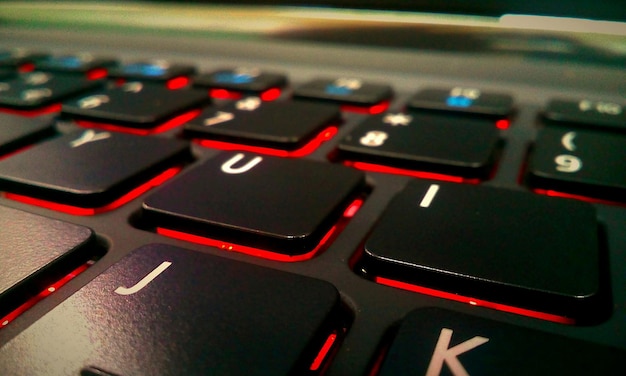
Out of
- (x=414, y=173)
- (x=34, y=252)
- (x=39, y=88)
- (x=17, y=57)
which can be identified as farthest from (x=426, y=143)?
Answer: (x=17, y=57)

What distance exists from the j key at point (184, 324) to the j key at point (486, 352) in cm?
3

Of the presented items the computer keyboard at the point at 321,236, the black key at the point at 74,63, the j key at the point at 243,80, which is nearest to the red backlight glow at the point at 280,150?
the computer keyboard at the point at 321,236

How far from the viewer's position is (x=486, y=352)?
0.19 metres

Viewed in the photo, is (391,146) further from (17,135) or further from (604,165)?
(17,135)

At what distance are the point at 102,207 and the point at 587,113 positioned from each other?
0.35m

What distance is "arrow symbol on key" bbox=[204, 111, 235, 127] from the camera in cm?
41

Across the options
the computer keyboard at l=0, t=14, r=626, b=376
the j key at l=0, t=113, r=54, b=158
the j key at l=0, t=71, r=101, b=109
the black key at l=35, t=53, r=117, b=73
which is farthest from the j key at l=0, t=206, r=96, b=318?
the black key at l=35, t=53, r=117, b=73

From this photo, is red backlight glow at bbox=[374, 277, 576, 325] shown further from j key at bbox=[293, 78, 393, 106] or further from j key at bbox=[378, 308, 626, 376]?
j key at bbox=[293, 78, 393, 106]

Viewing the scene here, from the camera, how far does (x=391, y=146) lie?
35cm

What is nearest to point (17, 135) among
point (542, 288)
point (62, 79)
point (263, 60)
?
point (62, 79)

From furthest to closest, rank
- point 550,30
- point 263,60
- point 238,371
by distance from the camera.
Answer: point 263,60
point 550,30
point 238,371

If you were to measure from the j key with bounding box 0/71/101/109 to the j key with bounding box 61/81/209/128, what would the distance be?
2 centimetres

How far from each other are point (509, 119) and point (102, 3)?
51 centimetres

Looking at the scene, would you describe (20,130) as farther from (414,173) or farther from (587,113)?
(587,113)
